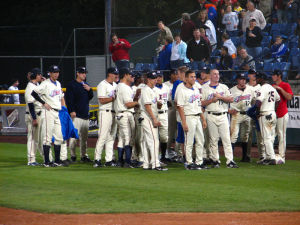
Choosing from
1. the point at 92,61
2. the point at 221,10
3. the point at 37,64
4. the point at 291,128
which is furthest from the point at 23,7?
the point at 291,128

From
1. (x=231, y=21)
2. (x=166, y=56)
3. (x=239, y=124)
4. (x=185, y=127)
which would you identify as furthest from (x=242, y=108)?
(x=166, y=56)

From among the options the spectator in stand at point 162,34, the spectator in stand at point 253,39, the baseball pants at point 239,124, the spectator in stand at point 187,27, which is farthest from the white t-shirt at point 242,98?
the spectator in stand at point 162,34

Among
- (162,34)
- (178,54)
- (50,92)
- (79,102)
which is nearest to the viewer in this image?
(50,92)

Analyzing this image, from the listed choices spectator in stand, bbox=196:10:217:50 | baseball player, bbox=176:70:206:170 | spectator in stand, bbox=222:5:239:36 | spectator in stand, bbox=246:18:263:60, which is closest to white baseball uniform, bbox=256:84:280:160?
baseball player, bbox=176:70:206:170

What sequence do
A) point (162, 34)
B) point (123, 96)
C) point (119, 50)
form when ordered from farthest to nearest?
point (119, 50) → point (162, 34) → point (123, 96)

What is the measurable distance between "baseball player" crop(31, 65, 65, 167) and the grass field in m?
0.64

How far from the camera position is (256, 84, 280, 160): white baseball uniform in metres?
11.8

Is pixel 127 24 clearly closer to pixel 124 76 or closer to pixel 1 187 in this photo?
pixel 124 76

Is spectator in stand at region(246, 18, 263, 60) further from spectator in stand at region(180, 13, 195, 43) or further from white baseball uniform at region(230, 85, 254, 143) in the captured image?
white baseball uniform at region(230, 85, 254, 143)

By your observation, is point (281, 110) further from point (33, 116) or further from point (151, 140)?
point (33, 116)

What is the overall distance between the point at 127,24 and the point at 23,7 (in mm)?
18861

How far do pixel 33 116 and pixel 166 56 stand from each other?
21.6 ft

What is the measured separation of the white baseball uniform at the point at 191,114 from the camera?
10.9 meters

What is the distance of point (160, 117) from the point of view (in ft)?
38.8
